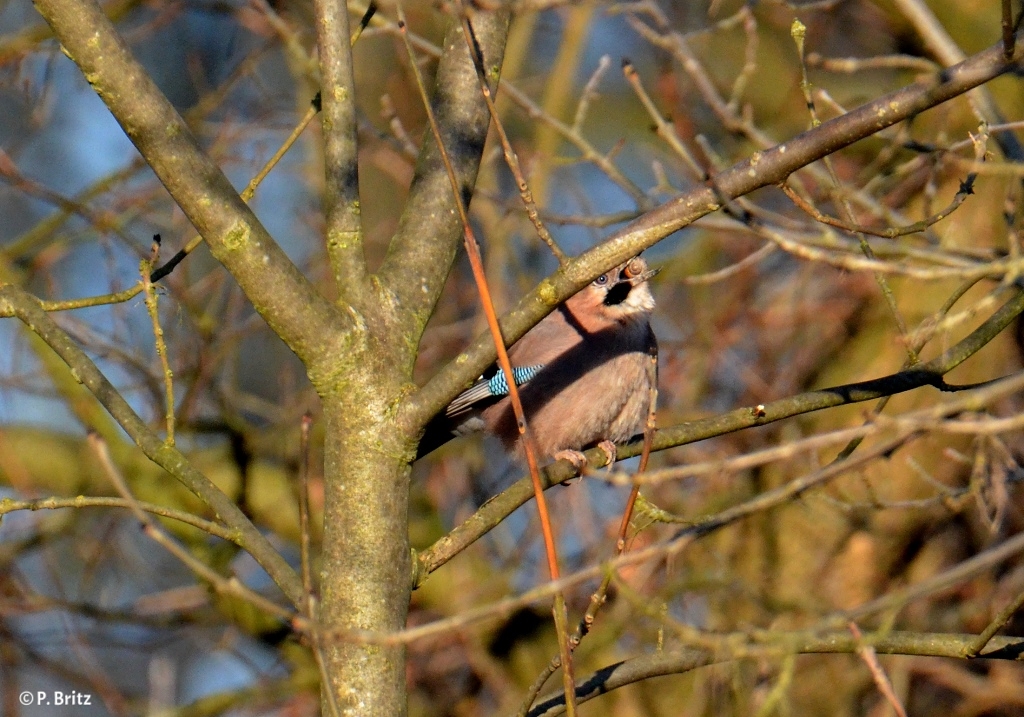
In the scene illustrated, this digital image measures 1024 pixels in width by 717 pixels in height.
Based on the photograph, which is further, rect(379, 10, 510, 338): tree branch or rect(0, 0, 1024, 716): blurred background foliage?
rect(0, 0, 1024, 716): blurred background foliage

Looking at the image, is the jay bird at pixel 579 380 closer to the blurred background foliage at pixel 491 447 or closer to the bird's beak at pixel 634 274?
the bird's beak at pixel 634 274

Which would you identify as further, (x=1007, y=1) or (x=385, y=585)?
(x=385, y=585)

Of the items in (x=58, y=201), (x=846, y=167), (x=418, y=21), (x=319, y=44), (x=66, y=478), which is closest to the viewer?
(x=319, y=44)

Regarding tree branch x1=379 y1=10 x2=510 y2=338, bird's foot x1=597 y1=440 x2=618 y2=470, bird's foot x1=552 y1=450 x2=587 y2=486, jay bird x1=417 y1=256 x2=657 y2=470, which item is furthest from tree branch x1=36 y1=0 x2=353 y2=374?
jay bird x1=417 y1=256 x2=657 y2=470

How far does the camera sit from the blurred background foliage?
5844mm

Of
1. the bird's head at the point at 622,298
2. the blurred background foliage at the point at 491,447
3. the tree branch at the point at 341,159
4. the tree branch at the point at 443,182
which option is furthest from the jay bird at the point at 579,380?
the tree branch at the point at 341,159

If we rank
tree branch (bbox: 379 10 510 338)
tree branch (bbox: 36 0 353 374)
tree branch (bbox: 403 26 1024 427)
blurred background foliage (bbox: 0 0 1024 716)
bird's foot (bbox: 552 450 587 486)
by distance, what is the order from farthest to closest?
blurred background foliage (bbox: 0 0 1024 716)
bird's foot (bbox: 552 450 587 486)
tree branch (bbox: 379 10 510 338)
tree branch (bbox: 36 0 353 374)
tree branch (bbox: 403 26 1024 427)

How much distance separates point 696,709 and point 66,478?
12.7ft

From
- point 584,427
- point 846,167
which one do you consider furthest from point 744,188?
point 846,167

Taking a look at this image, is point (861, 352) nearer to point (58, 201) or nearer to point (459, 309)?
point (459, 309)

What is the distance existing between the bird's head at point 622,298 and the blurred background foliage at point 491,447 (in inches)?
6.6

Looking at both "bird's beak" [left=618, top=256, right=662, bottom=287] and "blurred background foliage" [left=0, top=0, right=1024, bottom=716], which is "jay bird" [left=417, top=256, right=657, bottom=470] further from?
"blurred background foliage" [left=0, top=0, right=1024, bottom=716]

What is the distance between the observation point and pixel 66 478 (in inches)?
241

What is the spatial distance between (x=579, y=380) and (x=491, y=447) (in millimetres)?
2223
